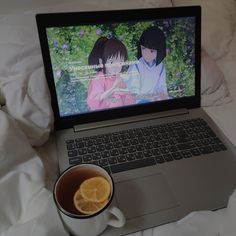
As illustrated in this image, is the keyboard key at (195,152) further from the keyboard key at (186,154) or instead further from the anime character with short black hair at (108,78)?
the anime character with short black hair at (108,78)

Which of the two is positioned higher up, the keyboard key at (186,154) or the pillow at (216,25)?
the pillow at (216,25)

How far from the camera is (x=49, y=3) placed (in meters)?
0.98

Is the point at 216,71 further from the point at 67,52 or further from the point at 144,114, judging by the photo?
the point at 67,52

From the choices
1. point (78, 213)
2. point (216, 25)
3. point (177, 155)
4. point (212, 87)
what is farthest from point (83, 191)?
point (216, 25)

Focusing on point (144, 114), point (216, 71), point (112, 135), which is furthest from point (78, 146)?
point (216, 71)

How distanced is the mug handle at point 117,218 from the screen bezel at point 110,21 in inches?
12.2

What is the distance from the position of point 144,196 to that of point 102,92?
0.29m

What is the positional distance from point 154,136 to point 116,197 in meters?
0.20

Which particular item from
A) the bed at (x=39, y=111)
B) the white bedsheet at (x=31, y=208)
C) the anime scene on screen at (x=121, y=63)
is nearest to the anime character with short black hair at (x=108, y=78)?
the anime scene on screen at (x=121, y=63)

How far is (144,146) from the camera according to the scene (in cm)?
67

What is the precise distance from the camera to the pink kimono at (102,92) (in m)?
0.71

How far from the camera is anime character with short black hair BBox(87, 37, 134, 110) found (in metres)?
0.69

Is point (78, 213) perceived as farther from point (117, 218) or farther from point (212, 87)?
point (212, 87)

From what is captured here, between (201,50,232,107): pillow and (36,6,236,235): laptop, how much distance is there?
83 millimetres
